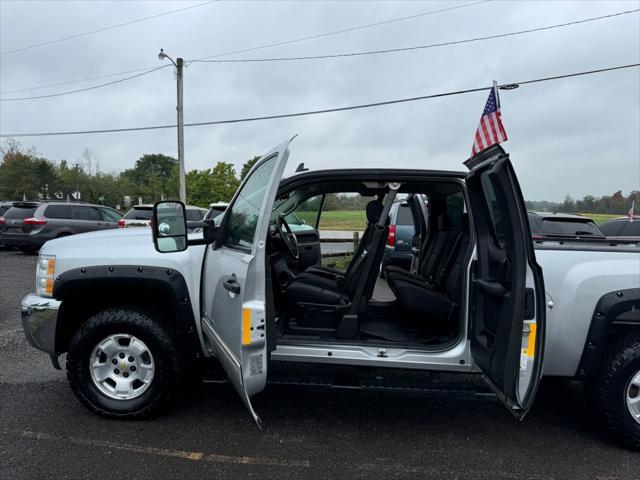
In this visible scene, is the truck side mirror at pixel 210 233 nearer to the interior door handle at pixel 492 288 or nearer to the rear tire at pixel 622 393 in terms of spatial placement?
the interior door handle at pixel 492 288

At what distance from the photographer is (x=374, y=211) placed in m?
3.31

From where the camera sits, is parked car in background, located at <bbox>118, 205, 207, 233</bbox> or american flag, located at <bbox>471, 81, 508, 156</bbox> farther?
parked car in background, located at <bbox>118, 205, 207, 233</bbox>

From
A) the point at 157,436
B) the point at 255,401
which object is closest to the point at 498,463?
the point at 255,401

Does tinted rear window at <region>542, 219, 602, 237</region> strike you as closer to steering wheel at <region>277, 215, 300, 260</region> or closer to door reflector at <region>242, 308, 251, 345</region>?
steering wheel at <region>277, 215, 300, 260</region>

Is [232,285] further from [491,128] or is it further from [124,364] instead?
[491,128]

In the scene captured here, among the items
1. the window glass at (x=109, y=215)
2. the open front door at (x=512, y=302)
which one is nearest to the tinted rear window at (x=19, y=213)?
the window glass at (x=109, y=215)

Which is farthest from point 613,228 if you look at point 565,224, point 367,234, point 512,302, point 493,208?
point 512,302

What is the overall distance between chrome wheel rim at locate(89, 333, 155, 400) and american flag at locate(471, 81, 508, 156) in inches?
103

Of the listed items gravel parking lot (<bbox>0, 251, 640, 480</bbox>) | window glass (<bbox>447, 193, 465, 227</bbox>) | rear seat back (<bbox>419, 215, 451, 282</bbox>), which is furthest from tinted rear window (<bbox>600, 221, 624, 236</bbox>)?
window glass (<bbox>447, 193, 465, 227</bbox>)

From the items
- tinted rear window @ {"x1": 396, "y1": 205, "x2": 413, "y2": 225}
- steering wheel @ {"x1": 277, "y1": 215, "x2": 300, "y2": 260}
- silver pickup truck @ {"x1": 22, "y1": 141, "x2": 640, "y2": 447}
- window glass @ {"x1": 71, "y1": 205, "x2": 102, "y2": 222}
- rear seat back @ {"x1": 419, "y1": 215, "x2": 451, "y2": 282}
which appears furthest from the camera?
window glass @ {"x1": 71, "y1": 205, "x2": 102, "y2": 222}

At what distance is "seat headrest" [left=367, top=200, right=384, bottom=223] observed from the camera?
3291 millimetres

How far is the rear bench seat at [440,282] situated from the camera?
10.8ft

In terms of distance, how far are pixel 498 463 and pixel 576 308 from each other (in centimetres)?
110

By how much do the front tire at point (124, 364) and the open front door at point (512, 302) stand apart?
2.12 meters
